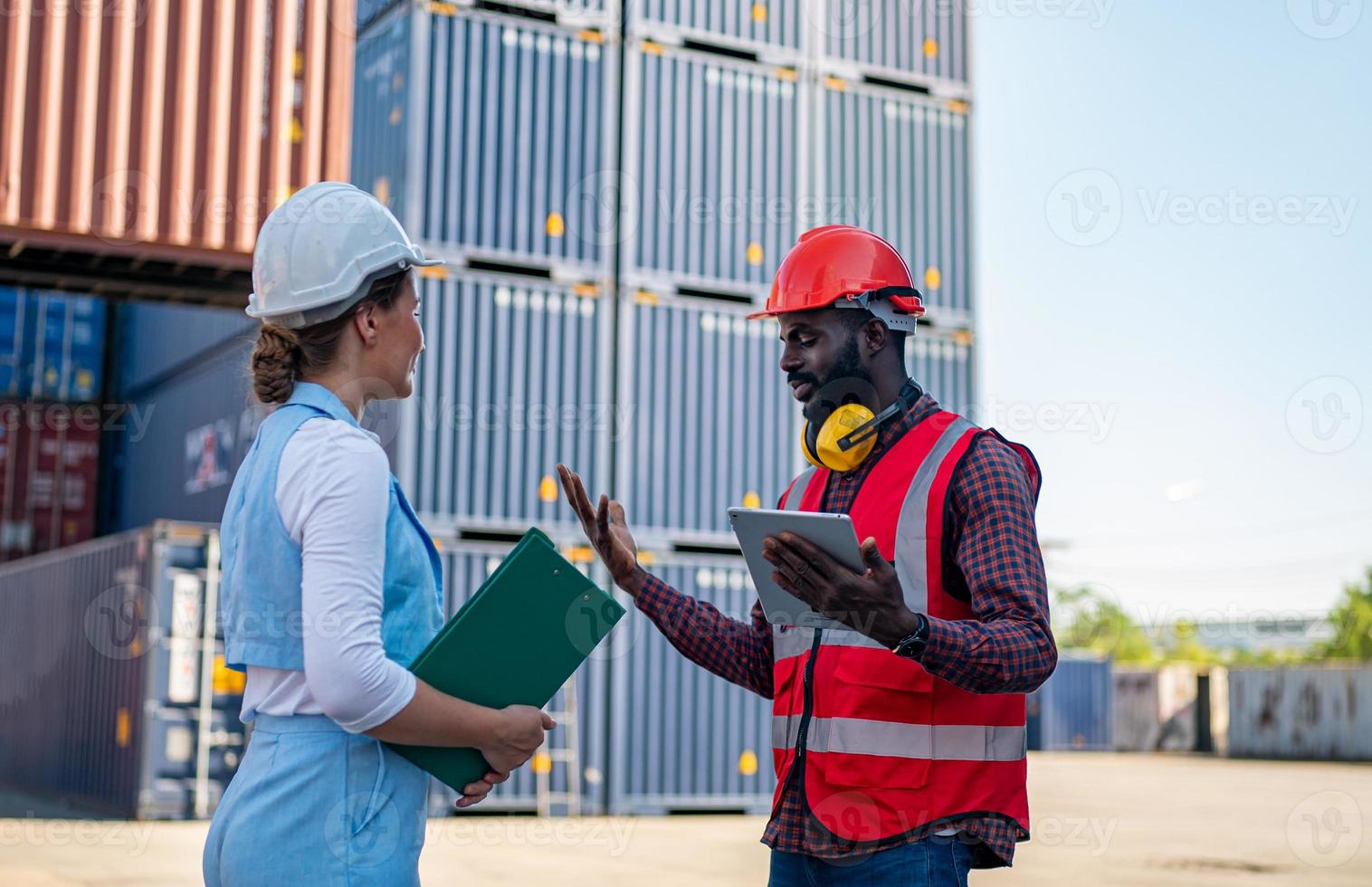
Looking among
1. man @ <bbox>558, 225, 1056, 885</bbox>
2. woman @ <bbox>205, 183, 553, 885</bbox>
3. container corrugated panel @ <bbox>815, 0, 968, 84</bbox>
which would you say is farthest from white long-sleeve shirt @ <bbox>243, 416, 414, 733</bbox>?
container corrugated panel @ <bbox>815, 0, 968, 84</bbox>

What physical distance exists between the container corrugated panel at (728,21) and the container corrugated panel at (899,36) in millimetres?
354

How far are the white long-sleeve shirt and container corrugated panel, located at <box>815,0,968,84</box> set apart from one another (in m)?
14.1

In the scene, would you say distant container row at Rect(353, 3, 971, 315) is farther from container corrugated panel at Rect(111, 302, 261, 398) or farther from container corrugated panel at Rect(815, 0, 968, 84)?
container corrugated panel at Rect(111, 302, 261, 398)

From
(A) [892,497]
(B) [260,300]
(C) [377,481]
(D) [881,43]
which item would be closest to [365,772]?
(C) [377,481]

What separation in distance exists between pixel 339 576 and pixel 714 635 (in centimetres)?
132

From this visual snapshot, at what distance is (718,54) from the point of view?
15.1m

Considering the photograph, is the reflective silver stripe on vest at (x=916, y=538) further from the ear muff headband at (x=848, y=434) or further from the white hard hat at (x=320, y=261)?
the white hard hat at (x=320, y=261)

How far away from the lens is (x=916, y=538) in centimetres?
276

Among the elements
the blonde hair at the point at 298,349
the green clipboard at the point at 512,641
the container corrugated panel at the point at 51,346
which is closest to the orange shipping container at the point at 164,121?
the blonde hair at the point at 298,349

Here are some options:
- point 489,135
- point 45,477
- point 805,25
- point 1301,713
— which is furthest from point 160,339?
point 1301,713

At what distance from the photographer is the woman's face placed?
2.43 meters

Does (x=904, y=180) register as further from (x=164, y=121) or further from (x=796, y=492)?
(x=796, y=492)

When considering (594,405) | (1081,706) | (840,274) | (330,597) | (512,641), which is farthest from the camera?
(1081,706)

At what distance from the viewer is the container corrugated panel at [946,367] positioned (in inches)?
598
